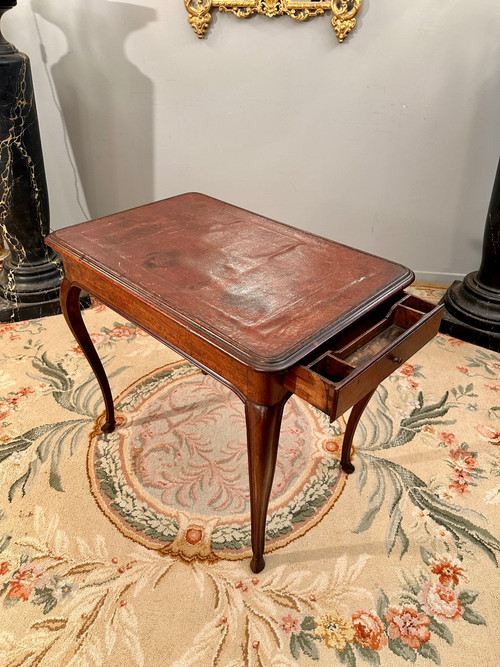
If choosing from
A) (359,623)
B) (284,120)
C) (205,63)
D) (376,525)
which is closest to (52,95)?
(205,63)

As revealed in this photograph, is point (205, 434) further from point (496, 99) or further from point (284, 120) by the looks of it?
point (496, 99)

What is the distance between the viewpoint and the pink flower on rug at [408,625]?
1.50 metres

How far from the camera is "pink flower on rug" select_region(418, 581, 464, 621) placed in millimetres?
1558

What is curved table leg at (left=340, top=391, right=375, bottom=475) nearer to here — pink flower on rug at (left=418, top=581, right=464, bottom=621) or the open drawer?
the open drawer

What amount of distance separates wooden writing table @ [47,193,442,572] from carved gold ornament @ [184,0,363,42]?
1.32 m

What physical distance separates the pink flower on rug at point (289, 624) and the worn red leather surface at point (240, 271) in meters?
0.85

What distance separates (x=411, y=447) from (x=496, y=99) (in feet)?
5.96

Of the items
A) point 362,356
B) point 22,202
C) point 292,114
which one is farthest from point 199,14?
point 362,356

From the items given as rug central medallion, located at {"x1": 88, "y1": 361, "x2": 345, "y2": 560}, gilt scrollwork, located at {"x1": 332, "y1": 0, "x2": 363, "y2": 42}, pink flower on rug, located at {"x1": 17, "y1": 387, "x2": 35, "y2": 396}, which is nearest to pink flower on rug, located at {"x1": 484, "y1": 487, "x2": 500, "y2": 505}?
rug central medallion, located at {"x1": 88, "y1": 361, "x2": 345, "y2": 560}

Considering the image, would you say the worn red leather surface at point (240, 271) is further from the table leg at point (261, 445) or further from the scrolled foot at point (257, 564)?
the scrolled foot at point (257, 564)

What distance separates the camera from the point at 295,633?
151 cm

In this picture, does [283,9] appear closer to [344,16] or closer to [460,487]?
[344,16]

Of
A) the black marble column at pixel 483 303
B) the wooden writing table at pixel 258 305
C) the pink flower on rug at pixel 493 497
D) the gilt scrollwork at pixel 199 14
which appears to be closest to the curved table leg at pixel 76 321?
the wooden writing table at pixel 258 305

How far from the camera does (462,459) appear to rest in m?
2.08
